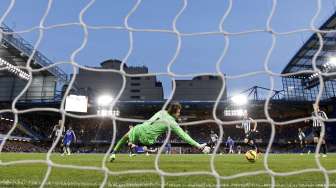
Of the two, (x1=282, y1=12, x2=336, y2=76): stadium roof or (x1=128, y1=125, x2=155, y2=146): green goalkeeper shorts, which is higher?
(x1=282, y1=12, x2=336, y2=76): stadium roof

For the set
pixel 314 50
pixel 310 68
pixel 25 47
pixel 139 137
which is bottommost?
pixel 139 137

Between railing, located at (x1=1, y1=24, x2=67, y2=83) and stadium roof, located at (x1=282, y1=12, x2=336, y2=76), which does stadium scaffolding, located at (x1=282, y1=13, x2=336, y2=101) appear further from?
railing, located at (x1=1, y1=24, x2=67, y2=83)

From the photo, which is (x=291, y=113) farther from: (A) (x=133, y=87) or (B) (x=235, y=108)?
(A) (x=133, y=87)

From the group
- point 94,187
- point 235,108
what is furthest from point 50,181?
point 235,108

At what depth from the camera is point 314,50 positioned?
108ft

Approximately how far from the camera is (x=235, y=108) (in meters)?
37.2

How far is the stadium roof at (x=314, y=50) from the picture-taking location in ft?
97.6

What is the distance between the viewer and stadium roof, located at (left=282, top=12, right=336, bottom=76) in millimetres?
29763

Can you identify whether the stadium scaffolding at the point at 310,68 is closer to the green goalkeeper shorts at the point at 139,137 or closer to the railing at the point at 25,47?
the railing at the point at 25,47

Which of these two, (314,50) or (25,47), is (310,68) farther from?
(25,47)

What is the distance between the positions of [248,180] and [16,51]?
92.3ft

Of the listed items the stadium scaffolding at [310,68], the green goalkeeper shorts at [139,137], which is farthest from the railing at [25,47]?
the green goalkeeper shorts at [139,137]

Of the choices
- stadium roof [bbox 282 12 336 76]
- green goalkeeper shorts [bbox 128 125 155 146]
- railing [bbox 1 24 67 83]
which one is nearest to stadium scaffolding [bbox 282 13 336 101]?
stadium roof [bbox 282 12 336 76]

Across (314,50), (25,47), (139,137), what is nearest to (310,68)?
(314,50)
